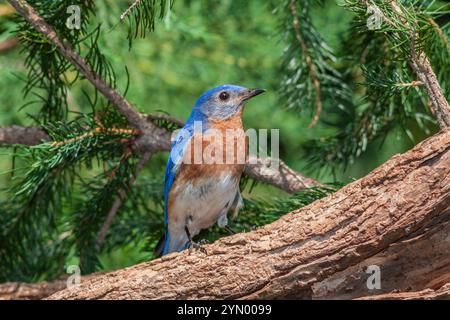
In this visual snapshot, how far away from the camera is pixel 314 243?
333cm

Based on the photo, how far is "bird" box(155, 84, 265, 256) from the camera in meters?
4.34

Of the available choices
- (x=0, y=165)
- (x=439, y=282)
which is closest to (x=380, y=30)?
(x=439, y=282)

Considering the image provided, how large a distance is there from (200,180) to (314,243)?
46.0 inches

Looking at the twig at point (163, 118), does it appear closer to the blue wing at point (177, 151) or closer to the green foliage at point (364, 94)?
the blue wing at point (177, 151)

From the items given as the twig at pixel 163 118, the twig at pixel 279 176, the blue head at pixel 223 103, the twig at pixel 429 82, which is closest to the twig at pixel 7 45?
the blue head at pixel 223 103

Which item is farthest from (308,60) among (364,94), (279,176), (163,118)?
(163,118)

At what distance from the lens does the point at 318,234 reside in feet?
10.9

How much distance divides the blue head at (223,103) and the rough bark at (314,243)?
128cm

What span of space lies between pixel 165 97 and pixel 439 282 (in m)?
4.88

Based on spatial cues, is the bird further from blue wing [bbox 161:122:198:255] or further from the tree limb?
the tree limb

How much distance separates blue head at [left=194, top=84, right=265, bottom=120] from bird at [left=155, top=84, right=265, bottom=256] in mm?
98

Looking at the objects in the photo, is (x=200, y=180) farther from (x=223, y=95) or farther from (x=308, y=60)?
(x=308, y=60)

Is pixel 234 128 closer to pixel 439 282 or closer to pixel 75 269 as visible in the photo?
pixel 75 269

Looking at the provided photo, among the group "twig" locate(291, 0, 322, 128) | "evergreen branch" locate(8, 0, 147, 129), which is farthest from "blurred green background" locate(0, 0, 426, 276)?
"evergreen branch" locate(8, 0, 147, 129)
